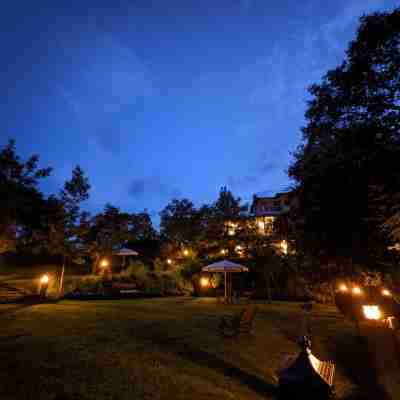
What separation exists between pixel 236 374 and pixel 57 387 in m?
3.04

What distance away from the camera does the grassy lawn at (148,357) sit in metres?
4.28

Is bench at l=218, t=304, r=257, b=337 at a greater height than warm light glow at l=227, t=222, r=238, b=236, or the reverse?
warm light glow at l=227, t=222, r=238, b=236

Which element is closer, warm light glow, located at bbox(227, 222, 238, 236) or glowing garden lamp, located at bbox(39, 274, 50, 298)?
glowing garden lamp, located at bbox(39, 274, 50, 298)

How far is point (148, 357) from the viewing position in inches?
225

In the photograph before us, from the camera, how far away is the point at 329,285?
17.2 m

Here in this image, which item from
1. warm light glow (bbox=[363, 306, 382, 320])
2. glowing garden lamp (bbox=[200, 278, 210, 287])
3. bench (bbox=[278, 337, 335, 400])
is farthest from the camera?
glowing garden lamp (bbox=[200, 278, 210, 287])

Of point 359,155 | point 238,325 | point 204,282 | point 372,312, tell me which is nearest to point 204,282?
point 204,282

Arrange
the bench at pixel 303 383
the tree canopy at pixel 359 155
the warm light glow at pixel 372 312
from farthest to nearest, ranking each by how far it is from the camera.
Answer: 1. the tree canopy at pixel 359 155
2. the warm light glow at pixel 372 312
3. the bench at pixel 303 383

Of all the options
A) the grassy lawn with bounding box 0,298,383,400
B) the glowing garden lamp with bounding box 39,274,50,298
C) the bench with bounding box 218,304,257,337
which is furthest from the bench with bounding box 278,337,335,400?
the glowing garden lamp with bounding box 39,274,50,298

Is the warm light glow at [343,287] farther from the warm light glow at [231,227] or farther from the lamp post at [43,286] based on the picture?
the lamp post at [43,286]

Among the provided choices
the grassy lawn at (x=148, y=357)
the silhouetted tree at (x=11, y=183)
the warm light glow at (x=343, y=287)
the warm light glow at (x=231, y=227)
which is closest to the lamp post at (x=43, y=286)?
the silhouetted tree at (x=11, y=183)

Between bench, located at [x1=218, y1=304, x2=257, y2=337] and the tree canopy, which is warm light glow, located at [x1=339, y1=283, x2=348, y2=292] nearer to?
the tree canopy

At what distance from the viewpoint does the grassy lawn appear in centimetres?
428

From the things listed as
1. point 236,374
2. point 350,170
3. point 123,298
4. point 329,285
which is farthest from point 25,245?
point 329,285
